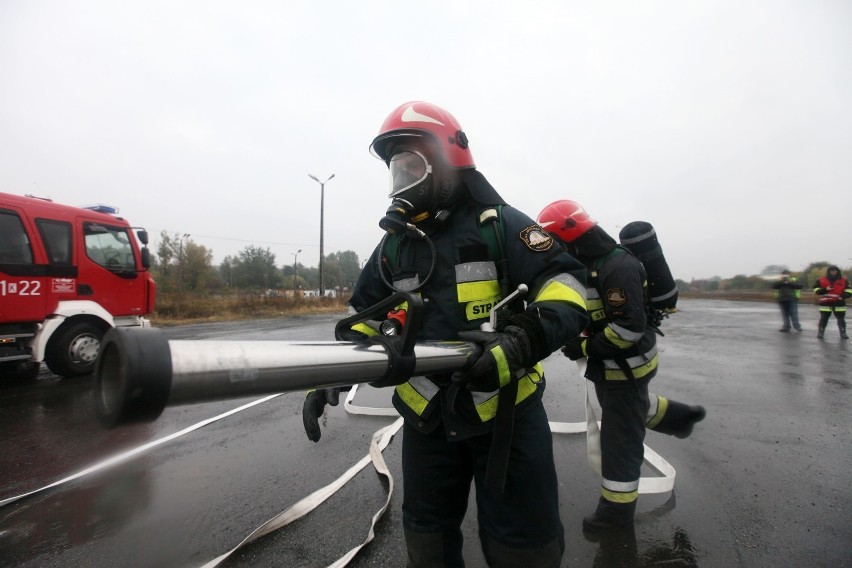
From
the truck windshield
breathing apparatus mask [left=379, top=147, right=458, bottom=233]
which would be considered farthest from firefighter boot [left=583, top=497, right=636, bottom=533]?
the truck windshield

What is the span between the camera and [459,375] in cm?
137

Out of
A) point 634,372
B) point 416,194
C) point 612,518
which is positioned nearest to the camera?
point 416,194

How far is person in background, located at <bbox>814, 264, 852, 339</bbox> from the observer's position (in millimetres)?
10359

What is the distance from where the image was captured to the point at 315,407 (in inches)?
74.7

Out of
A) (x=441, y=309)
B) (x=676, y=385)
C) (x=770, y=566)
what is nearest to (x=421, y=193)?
(x=441, y=309)

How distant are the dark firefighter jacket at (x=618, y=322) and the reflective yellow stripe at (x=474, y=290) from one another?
1.24m

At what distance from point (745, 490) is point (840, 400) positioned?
12.0ft

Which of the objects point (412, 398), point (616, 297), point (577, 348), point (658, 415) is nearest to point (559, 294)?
point (412, 398)

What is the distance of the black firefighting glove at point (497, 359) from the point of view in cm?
137

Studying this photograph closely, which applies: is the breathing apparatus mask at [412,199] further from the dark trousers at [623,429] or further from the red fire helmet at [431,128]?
the dark trousers at [623,429]

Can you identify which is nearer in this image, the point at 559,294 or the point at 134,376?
the point at 134,376

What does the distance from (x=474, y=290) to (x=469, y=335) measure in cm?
34

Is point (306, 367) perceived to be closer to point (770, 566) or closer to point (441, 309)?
point (441, 309)

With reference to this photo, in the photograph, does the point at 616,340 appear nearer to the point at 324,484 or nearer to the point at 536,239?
the point at 536,239
